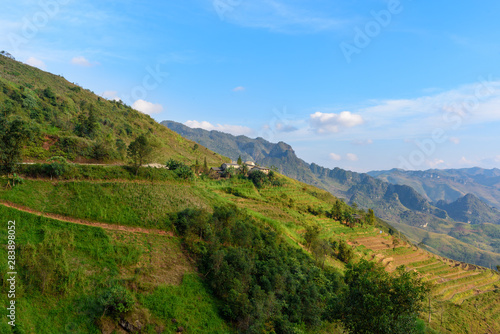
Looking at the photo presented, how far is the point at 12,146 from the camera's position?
21453mm

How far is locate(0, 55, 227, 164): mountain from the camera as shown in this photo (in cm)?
3322

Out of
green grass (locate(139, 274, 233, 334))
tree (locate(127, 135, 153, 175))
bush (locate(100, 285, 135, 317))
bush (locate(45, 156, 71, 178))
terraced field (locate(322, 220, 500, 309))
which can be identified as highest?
tree (locate(127, 135, 153, 175))

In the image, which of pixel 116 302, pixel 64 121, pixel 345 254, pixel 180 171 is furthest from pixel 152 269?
pixel 64 121

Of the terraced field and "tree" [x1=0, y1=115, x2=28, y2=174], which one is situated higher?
"tree" [x1=0, y1=115, x2=28, y2=174]

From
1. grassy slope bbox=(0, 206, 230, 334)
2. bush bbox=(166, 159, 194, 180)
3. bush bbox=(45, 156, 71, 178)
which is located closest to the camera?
grassy slope bbox=(0, 206, 230, 334)

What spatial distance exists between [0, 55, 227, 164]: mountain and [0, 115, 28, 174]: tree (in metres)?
1.48

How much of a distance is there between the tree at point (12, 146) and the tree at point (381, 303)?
29.9 metres

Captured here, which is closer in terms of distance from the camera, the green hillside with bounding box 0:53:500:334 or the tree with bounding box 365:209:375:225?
the green hillside with bounding box 0:53:500:334

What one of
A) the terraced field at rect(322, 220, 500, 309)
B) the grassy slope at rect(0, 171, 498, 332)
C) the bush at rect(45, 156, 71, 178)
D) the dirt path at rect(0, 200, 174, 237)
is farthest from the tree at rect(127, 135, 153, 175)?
the terraced field at rect(322, 220, 500, 309)

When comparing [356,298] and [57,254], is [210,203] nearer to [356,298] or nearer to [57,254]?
[57,254]

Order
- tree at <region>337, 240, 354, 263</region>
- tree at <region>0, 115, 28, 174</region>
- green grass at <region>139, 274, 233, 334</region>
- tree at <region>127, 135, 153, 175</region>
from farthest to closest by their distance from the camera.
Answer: tree at <region>337, 240, 354, 263</region> < tree at <region>127, 135, 153, 175</region> < tree at <region>0, 115, 28, 174</region> < green grass at <region>139, 274, 233, 334</region>

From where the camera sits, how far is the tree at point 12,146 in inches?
831

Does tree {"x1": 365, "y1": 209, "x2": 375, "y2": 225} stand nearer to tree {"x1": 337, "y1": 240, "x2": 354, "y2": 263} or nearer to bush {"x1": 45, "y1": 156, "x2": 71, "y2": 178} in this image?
tree {"x1": 337, "y1": 240, "x2": 354, "y2": 263}

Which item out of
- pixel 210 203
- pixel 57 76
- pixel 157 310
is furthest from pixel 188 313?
pixel 57 76
